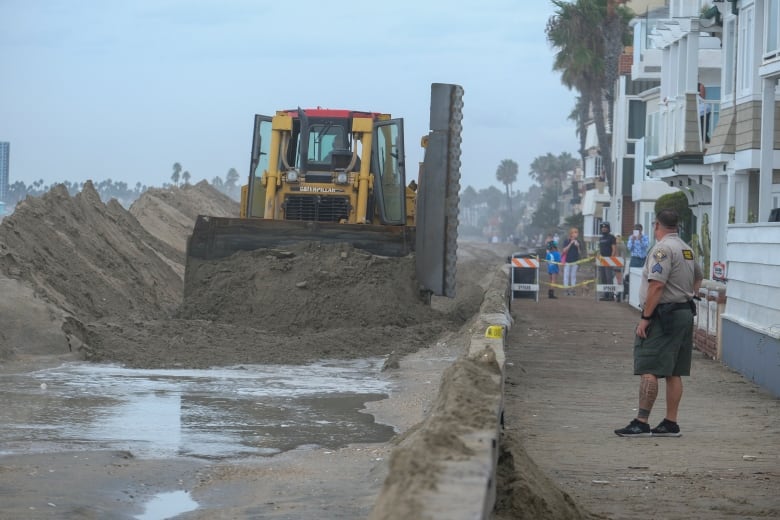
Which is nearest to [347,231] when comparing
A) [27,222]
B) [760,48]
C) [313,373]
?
[313,373]

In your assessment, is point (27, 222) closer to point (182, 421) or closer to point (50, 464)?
point (182, 421)

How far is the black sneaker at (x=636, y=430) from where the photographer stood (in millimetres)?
10086

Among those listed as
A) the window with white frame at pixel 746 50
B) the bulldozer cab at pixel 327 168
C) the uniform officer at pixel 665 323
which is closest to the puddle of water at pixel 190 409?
the uniform officer at pixel 665 323

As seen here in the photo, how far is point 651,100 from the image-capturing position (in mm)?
50250

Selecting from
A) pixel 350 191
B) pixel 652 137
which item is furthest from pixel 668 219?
pixel 652 137

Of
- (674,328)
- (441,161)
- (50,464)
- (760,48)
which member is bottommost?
(50,464)

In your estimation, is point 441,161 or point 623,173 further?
point 623,173

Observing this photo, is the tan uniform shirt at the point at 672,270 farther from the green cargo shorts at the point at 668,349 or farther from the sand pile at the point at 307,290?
the sand pile at the point at 307,290

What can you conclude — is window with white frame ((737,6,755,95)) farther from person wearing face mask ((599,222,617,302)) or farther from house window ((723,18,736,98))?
person wearing face mask ((599,222,617,302))

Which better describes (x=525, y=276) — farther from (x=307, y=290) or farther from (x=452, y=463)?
(x=452, y=463)

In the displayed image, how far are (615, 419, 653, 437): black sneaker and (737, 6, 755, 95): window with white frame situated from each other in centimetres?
1626

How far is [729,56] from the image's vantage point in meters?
27.7

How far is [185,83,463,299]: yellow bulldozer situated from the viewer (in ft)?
64.7

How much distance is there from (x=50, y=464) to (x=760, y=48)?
739 inches
